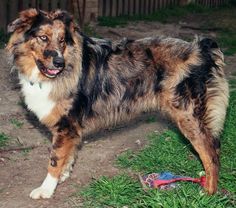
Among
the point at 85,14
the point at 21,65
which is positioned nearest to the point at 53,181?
the point at 21,65

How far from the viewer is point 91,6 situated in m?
12.1

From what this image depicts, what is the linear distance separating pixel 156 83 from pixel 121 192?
46.3 inches

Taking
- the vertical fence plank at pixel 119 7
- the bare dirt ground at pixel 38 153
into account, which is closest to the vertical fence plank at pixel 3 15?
the bare dirt ground at pixel 38 153

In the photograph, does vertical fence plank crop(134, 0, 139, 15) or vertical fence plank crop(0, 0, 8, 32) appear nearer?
vertical fence plank crop(0, 0, 8, 32)

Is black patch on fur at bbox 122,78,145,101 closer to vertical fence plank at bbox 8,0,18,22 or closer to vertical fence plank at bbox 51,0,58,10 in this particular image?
vertical fence plank at bbox 8,0,18,22

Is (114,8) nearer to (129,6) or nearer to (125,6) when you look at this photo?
(125,6)

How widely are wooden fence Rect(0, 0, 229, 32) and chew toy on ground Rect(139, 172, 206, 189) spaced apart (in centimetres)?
614

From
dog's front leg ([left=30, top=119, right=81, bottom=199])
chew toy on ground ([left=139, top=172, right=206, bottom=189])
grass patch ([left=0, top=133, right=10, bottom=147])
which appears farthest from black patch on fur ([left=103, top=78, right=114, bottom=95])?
grass patch ([left=0, top=133, right=10, bottom=147])

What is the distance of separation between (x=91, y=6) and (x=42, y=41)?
25.7ft

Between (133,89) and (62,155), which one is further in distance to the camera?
(133,89)

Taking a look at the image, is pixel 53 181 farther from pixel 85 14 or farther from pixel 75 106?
pixel 85 14

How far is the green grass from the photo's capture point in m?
4.05

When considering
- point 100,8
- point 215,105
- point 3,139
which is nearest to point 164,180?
point 215,105

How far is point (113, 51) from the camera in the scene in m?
4.99
